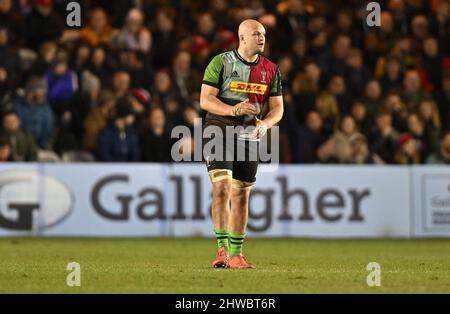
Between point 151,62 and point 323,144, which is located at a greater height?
point 151,62

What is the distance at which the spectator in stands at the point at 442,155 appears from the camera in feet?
65.9

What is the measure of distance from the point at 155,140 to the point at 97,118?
1.03m

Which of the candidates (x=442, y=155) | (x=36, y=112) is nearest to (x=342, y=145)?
(x=442, y=155)

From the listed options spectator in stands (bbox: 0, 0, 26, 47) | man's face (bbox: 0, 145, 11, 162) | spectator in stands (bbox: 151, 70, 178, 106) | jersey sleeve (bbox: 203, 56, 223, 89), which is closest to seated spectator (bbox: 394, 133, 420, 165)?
spectator in stands (bbox: 151, 70, 178, 106)

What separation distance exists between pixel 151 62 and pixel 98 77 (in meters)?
1.33

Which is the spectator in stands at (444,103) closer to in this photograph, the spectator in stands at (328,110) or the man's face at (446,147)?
the man's face at (446,147)

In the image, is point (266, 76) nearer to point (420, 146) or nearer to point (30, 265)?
point (30, 265)

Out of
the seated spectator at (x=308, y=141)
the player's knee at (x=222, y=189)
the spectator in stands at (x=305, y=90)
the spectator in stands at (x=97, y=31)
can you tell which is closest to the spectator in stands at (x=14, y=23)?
the spectator in stands at (x=97, y=31)

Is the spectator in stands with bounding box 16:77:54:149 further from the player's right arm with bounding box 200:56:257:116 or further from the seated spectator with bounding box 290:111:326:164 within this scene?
the player's right arm with bounding box 200:56:257:116

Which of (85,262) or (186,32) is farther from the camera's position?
(186,32)

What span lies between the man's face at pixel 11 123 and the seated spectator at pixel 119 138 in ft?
4.77

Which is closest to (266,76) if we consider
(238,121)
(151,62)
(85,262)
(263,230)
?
(238,121)

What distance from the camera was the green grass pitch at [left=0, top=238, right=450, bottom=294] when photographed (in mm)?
9625

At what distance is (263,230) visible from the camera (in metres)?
19.0
